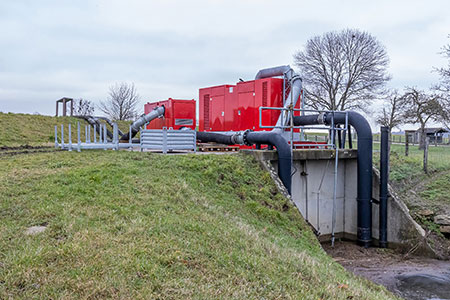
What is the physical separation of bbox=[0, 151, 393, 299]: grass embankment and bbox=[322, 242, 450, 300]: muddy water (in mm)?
1669

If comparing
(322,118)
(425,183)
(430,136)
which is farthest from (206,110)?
(430,136)

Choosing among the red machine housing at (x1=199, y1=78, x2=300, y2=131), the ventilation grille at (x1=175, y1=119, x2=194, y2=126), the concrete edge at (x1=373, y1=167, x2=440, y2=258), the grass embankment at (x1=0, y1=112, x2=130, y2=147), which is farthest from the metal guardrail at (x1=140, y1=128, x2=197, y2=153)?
the grass embankment at (x1=0, y1=112, x2=130, y2=147)

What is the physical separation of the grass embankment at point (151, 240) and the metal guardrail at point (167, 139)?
3002mm

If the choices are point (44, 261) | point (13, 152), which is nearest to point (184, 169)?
point (44, 261)

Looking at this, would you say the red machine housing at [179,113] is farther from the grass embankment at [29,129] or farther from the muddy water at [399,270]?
the muddy water at [399,270]

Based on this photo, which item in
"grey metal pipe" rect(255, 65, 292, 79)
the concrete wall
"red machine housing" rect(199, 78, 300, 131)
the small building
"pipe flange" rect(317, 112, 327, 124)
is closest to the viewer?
the concrete wall

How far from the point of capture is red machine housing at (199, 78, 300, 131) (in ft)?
47.2

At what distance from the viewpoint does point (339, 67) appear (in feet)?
115

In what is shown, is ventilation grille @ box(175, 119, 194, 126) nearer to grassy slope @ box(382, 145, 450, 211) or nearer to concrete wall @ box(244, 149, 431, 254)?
concrete wall @ box(244, 149, 431, 254)

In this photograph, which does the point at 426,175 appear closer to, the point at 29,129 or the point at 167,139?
the point at 167,139

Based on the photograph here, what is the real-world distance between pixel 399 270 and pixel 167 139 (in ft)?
24.7

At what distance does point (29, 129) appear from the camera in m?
22.2

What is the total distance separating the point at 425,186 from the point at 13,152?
15657 mm

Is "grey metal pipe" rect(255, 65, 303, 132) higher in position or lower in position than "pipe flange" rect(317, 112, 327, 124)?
higher
